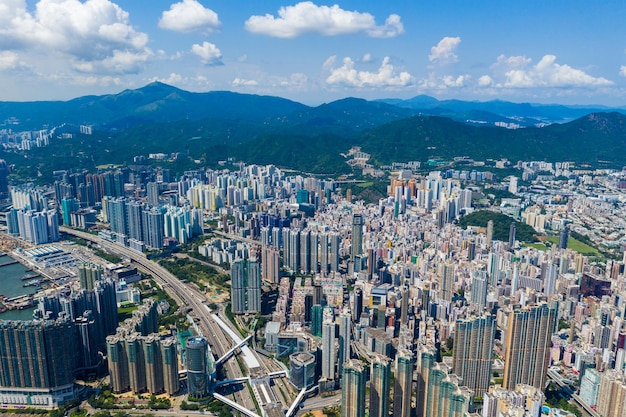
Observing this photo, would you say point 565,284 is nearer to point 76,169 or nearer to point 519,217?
point 519,217

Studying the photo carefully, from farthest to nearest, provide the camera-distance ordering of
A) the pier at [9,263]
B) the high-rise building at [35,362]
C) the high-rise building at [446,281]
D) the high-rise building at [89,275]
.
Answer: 1. the pier at [9,263]
2. the high-rise building at [446,281]
3. the high-rise building at [89,275]
4. the high-rise building at [35,362]

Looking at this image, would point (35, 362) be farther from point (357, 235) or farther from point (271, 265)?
point (357, 235)

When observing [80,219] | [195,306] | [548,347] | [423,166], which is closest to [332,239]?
[195,306]

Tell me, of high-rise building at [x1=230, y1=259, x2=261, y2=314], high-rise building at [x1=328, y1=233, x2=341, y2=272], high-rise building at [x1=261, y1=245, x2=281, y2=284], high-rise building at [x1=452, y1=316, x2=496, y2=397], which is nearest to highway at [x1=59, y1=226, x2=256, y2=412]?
high-rise building at [x1=230, y1=259, x2=261, y2=314]

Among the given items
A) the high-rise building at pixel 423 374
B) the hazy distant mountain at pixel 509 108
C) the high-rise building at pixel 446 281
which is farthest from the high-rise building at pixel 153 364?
the hazy distant mountain at pixel 509 108

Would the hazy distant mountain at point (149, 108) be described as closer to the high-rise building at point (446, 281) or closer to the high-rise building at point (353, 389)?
the high-rise building at point (446, 281)

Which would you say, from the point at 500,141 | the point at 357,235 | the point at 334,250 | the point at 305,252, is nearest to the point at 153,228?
the point at 305,252
